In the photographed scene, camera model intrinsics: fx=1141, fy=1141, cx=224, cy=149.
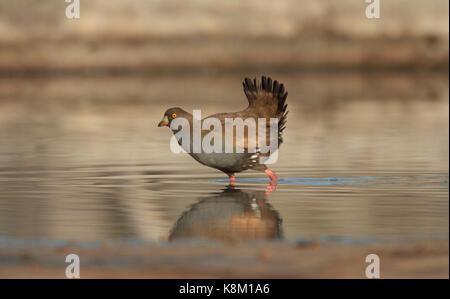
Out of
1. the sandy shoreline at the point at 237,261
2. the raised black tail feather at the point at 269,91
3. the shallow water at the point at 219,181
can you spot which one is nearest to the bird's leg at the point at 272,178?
the shallow water at the point at 219,181

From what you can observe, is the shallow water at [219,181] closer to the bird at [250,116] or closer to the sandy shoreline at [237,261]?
the bird at [250,116]

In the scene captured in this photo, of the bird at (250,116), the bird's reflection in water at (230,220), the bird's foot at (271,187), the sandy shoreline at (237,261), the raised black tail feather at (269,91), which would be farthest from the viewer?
the raised black tail feather at (269,91)

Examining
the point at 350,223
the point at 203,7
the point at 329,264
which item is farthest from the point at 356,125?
the point at 203,7

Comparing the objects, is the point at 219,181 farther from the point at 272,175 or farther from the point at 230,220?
the point at 230,220

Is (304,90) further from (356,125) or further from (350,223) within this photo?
(350,223)

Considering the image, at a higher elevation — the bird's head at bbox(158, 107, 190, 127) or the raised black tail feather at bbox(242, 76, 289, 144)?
the raised black tail feather at bbox(242, 76, 289, 144)

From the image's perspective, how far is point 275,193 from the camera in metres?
13.5

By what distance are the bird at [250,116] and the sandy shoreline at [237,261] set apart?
4.23 m

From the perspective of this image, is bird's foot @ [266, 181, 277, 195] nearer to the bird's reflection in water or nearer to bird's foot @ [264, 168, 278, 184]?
bird's foot @ [264, 168, 278, 184]

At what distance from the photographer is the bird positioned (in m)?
14.0

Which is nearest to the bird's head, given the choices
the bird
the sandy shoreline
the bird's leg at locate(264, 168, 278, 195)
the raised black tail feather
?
the bird

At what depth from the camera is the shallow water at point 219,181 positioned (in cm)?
1088

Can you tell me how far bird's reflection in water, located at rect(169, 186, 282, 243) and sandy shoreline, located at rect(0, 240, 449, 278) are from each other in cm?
60

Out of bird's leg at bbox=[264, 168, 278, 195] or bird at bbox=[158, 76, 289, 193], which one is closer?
bird at bbox=[158, 76, 289, 193]
